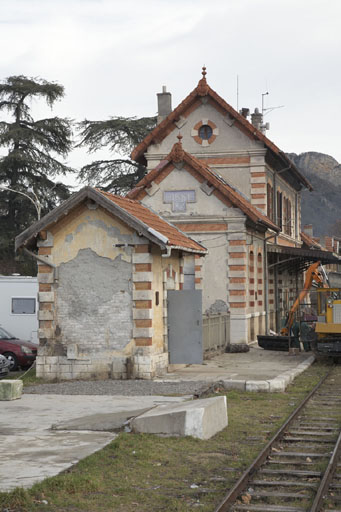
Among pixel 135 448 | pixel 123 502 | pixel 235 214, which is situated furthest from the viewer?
pixel 235 214

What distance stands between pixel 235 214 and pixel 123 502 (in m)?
20.1

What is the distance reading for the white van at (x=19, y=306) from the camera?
25.9 meters

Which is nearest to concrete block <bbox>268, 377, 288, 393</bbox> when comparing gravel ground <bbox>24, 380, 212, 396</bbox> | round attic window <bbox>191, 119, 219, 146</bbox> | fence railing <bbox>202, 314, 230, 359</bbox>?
gravel ground <bbox>24, 380, 212, 396</bbox>

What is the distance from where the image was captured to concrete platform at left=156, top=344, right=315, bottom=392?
637 inches

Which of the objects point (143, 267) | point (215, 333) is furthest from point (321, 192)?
point (143, 267)

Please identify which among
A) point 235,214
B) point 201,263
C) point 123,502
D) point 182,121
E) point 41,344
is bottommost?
point 123,502

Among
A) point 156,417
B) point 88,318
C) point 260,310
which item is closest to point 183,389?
point 88,318

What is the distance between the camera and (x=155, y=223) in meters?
19.8

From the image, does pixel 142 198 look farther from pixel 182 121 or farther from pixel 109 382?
pixel 109 382

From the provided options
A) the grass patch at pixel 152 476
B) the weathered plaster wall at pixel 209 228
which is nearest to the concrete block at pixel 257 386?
the grass patch at pixel 152 476

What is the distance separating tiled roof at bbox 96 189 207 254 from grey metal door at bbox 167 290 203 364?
4.71 feet

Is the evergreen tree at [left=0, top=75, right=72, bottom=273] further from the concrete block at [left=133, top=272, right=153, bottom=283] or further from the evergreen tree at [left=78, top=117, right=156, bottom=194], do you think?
the concrete block at [left=133, top=272, right=153, bottom=283]

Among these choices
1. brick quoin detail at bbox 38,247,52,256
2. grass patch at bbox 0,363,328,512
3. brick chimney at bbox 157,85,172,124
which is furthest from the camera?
brick chimney at bbox 157,85,172,124

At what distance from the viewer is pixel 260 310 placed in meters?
31.3
